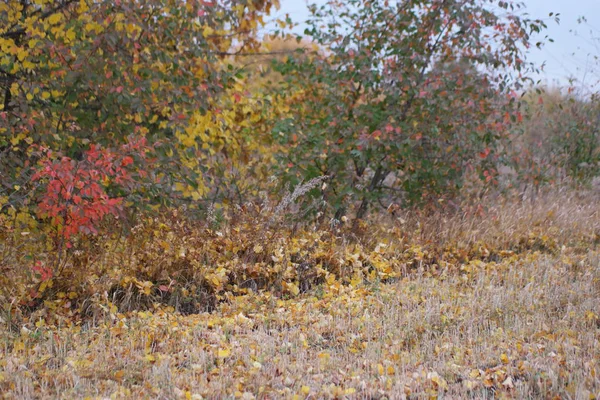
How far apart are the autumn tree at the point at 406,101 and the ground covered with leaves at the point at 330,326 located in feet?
2.37

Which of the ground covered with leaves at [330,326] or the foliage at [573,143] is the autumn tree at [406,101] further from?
the foliage at [573,143]

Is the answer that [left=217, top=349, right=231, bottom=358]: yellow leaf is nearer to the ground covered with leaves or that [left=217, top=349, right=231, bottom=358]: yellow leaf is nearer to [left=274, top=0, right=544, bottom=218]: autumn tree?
the ground covered with leaves

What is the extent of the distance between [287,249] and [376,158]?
2059 millimetres

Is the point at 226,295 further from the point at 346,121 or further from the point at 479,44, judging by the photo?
the point at 479,44

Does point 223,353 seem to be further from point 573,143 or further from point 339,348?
point 573,143

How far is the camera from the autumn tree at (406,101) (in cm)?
701

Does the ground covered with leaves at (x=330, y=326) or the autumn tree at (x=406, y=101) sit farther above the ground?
the autumn tree at (x=406, y=101)

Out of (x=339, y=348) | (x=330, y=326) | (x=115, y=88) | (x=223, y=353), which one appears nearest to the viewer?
(x=223, y=353)

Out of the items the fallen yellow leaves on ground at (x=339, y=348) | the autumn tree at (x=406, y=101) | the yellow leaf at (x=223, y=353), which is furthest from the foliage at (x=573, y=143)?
the yellow leaf at (x=223, y=353)

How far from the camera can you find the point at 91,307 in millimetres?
4848

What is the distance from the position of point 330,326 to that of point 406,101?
11.9 ft

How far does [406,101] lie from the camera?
741 centimetres

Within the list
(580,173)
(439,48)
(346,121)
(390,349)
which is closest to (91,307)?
(390,349)

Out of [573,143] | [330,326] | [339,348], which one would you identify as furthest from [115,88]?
[573,143]
